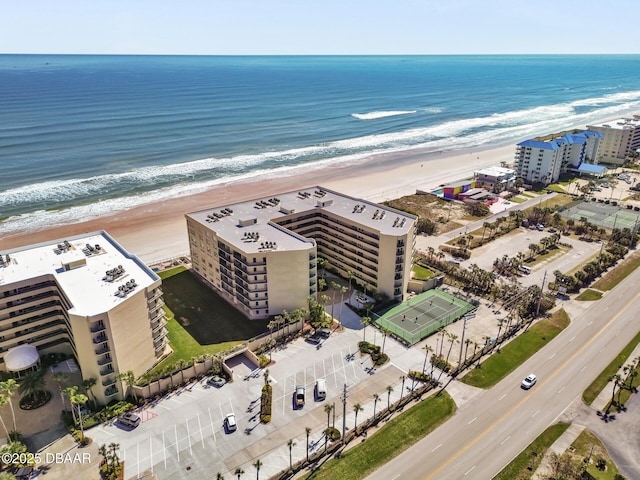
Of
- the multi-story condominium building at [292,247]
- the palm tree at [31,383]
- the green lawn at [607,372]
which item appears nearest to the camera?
the palm tree at [31,383]

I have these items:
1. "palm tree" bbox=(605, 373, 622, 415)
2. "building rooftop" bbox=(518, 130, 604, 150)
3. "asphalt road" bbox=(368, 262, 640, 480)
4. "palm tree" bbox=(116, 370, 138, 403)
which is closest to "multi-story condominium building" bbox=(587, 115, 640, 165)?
"building rooftop" bbox=(518, 130, 604, 150)

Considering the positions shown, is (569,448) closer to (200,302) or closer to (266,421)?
(266,421)

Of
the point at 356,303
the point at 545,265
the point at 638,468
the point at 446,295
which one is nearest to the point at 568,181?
the point at 545,265

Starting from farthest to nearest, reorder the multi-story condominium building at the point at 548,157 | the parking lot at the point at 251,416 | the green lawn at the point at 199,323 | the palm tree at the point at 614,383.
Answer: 1. the multi-story condominium building at the point at 548,157
2. the green lawn at the point at 199,323
3. the palm tree at the point at 614,383
4. the parking lot at the point at 251,416

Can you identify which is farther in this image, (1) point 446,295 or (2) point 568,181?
(2) point 568,181

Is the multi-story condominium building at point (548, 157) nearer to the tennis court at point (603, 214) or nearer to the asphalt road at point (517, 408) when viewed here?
the tennis court at point (603, 214)

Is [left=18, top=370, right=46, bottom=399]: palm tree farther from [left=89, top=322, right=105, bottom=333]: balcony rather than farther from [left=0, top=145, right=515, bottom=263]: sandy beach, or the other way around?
[left=0, top=145, right=515, bottom=263]: sandy beach

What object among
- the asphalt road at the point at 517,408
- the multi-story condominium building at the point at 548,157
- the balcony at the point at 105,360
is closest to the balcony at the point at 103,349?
the balcony at the point at 105,360
